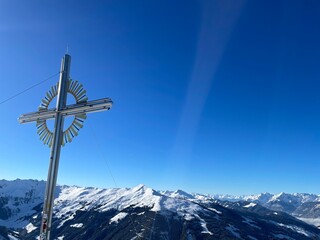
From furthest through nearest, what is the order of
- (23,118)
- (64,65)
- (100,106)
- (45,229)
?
(23,118)
(64,65)
(100,106)
(45,229)

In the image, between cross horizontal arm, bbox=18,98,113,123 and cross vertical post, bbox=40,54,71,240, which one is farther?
cross horizontal arm, bbox=18,98,113,123

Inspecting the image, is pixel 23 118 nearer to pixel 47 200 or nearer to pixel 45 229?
pixel 47 200

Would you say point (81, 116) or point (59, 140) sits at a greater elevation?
point (81, 116)

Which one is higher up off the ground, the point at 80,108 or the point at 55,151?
the point at 80,108

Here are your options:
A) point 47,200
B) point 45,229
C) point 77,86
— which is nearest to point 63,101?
point 77,86

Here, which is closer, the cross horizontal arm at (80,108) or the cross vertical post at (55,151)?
the cross vertical post at (55,151)

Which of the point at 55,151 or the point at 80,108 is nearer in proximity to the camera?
the point at 55,151

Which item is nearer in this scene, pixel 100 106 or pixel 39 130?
pixel 100 106
